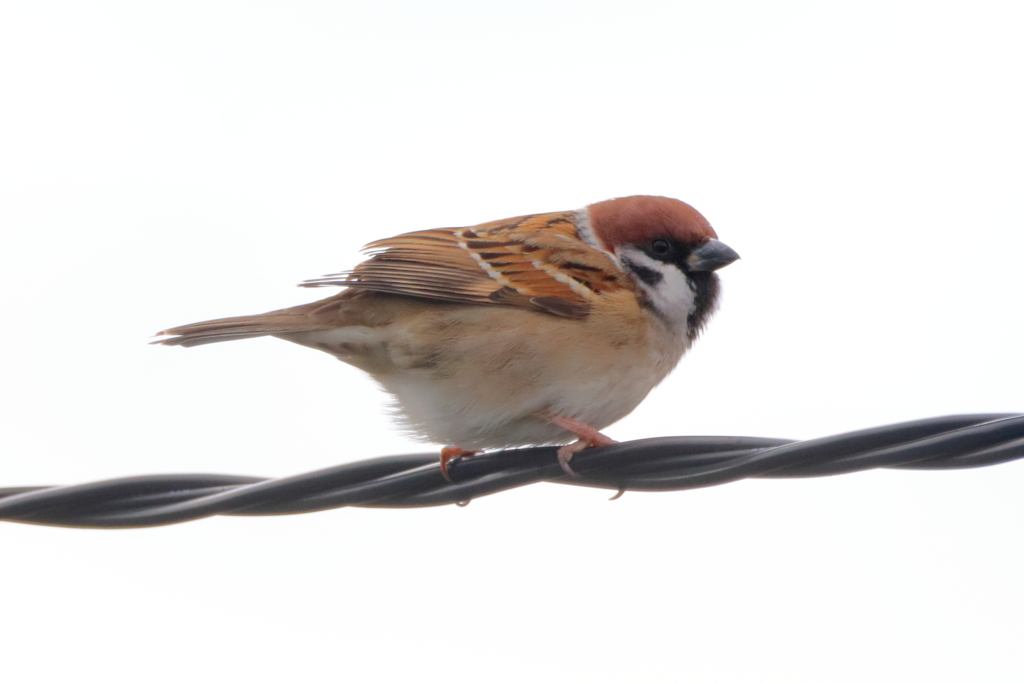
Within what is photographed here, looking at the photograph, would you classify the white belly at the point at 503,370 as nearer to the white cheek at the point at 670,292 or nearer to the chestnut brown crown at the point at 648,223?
the white cheek at the point at 670,292

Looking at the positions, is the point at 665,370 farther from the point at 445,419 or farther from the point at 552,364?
the point at 445,419

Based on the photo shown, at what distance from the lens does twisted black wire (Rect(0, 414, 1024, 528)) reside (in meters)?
2.46

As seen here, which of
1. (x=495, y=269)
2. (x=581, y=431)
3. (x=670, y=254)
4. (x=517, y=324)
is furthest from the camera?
(x=670, y=254)

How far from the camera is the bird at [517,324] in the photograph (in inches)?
153

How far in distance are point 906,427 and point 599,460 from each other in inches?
34.2

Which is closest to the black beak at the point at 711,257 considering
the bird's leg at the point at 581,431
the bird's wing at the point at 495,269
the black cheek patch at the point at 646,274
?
the black cheek patch at the point at 646,274

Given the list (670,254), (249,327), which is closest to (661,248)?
(670,254)

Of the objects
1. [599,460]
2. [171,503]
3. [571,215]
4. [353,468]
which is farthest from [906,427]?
[571,215]

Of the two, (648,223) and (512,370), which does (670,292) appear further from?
(512,370)

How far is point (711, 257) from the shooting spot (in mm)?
4297

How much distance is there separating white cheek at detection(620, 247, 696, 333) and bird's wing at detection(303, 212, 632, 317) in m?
0.11

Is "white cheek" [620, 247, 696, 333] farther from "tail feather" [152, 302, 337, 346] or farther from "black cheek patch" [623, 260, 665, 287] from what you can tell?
"tail feather" [152, 302, 337, 346]

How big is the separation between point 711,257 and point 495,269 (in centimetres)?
90

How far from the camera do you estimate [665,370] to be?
4184mm
